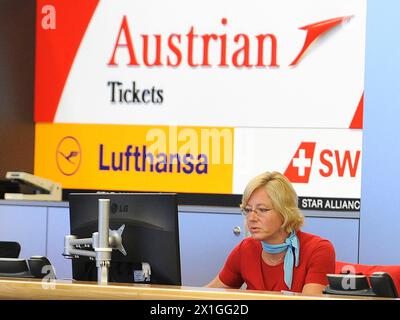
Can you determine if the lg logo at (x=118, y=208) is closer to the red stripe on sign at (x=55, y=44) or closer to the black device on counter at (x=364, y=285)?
the black device on counter at (x=364, y=285)

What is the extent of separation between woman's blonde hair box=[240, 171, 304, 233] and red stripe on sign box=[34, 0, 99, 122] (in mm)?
2105

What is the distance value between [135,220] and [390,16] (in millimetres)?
2293

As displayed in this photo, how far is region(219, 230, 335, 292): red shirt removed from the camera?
3.90m

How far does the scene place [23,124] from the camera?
579 cm

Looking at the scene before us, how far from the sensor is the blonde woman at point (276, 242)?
3.95 metres

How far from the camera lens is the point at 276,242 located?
4.04 meters

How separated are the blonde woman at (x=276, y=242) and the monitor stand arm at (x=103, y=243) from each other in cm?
82

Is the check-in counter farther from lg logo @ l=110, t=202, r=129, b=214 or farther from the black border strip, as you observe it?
the black border strip

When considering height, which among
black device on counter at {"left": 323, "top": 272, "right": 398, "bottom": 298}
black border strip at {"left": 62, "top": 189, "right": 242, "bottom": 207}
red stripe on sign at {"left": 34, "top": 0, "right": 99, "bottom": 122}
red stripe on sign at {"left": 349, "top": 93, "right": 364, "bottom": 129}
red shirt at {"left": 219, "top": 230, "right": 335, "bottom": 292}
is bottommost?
red shirt at {"left": 219, "top": 230, "right": 335, "bottom": 292}

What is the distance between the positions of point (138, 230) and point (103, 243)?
149 millimetres

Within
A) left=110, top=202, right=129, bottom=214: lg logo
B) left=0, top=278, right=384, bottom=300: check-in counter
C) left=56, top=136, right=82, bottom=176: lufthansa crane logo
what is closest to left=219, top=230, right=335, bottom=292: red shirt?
left=110, top=202, right=129, bottom=214: lg logo

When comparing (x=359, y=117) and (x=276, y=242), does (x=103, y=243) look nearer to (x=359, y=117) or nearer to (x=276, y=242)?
(x=276, y=242)

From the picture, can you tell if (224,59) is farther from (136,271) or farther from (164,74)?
(136,271)
